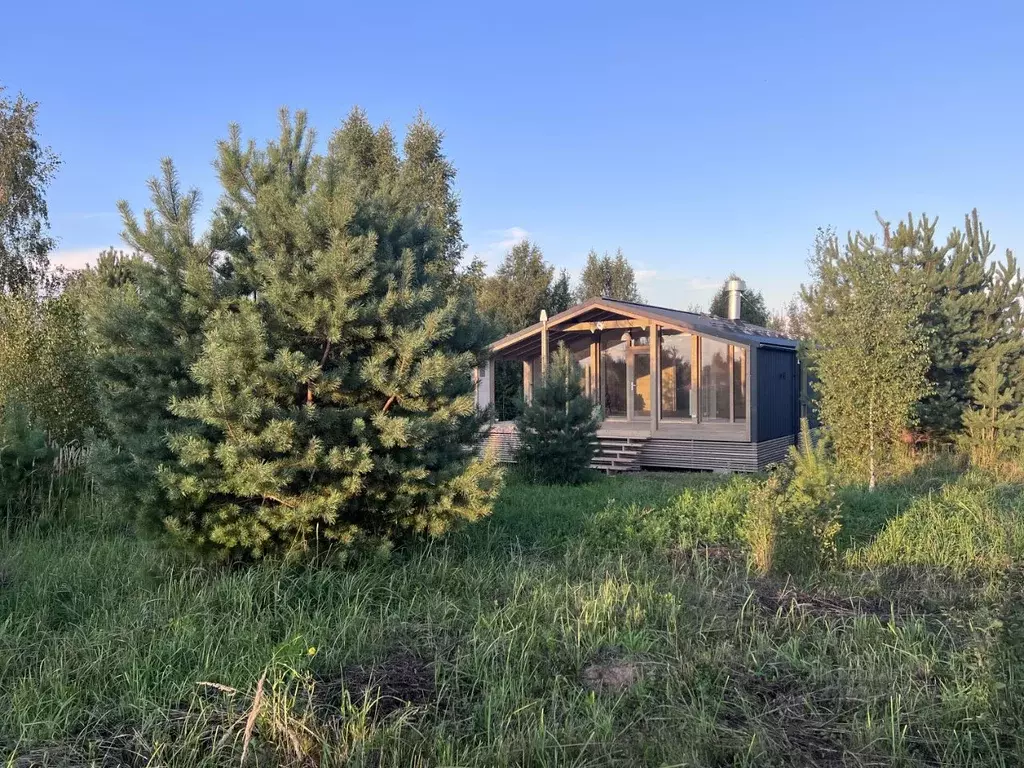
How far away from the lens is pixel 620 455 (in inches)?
603

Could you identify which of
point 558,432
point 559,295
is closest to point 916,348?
point 558,432

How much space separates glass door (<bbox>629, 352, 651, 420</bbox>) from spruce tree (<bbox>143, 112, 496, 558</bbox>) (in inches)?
453

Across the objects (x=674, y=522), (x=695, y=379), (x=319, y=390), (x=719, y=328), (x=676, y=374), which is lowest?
(x=674, y=522)

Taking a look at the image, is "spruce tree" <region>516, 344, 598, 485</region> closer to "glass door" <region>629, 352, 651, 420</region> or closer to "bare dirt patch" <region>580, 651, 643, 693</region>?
"glass door" <region>629, 352, 651, 420</region>

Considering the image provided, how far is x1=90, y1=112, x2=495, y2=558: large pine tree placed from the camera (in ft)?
14.9

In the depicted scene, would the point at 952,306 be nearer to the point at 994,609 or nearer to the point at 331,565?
the point at 994,609

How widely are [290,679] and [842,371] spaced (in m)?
9.11

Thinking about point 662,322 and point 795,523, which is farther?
point 662,322

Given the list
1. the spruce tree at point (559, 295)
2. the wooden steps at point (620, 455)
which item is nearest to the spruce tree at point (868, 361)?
the wooden steps at point (620, 455)

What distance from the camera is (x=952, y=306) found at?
1284cm

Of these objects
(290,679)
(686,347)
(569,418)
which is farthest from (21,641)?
(686,347)

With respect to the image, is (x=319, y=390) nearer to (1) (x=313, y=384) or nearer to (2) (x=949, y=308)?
(1) (x=313, y=384)

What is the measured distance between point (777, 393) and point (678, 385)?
218 centimetres

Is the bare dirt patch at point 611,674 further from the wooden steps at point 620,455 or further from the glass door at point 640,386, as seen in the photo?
the glass door at point 640,386
